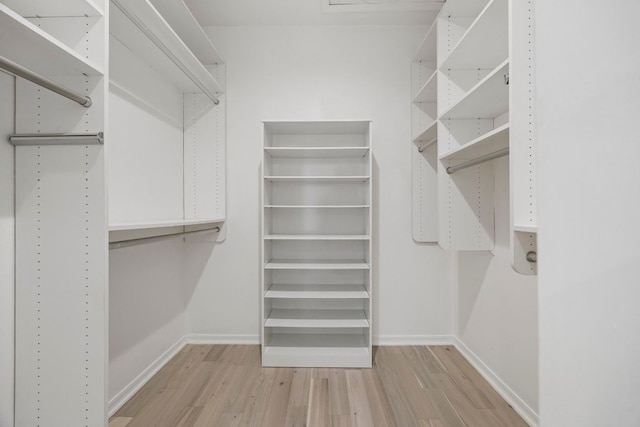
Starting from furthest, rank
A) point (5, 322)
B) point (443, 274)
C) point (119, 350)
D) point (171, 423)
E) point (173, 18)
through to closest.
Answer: point (443, 274), point (173, 18), point (119, 350), point (171, 423), point (5, 322)

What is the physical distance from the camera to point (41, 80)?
37.1 inches

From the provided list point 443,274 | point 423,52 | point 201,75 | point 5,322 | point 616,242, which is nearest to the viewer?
point 616,242

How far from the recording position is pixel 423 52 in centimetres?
237

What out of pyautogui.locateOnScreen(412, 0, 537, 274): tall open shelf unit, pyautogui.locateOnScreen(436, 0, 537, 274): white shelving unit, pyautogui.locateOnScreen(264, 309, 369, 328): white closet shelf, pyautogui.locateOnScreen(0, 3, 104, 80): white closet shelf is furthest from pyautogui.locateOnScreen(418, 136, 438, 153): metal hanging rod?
pyautogui.locateOnScreen(0, 3, 104, 80): white closet shelf

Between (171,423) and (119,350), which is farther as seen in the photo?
(119,350)

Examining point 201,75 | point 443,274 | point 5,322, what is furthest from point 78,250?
point 443,274

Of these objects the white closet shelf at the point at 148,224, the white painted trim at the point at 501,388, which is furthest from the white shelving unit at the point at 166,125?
the white painted trim at the point at 501,388

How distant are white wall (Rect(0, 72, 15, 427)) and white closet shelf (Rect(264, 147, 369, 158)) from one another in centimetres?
129

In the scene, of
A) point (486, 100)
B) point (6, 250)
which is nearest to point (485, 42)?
point (486, 100)

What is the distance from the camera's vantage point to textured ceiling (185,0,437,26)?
89.5 inches

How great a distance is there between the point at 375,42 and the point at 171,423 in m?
2.92

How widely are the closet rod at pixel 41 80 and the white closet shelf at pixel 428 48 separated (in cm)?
206

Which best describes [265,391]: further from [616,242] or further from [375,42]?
[375,42]

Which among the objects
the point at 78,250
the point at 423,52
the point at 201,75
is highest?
the point at 423,52
